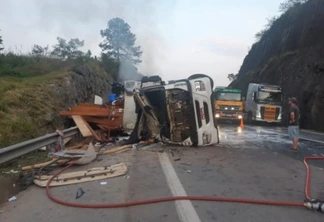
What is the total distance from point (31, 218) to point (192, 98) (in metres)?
6.76

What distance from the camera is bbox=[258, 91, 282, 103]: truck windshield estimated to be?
26.3 metres

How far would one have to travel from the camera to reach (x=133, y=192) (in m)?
5.18

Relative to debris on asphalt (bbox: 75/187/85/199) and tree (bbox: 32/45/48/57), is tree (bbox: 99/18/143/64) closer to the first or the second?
tree (bbox: 32/45/48/57)

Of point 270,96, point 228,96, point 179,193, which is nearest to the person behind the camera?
point 179,193

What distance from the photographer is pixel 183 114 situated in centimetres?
1048

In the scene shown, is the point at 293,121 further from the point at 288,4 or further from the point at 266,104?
the point at 288,4

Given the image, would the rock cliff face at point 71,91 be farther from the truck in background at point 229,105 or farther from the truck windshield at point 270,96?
the truck windshield at point 270,96

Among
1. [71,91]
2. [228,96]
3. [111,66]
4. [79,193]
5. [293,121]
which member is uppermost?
[111,66]

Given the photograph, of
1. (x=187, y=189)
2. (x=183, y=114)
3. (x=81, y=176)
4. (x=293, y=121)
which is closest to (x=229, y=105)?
(x=293, y=121)

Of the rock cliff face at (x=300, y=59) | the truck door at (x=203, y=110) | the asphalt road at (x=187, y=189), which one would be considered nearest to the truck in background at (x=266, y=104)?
the rock cliff face at (x=300, y=59)

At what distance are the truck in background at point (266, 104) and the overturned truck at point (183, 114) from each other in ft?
53.6

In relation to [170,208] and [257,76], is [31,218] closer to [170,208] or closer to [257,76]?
[170,208]

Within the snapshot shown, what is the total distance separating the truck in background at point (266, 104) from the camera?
26.0 m

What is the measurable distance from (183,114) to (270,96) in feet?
58.5
